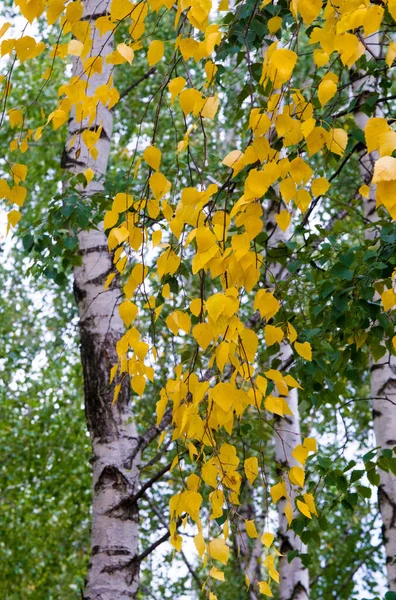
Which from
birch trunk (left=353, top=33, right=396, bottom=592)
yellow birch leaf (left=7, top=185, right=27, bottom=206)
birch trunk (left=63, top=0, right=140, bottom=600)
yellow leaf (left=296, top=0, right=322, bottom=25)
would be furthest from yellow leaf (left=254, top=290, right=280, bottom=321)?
birch trunk (left=353, top=33, right=396, bottom=592)

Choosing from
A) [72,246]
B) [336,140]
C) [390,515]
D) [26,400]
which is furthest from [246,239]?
[26,400]

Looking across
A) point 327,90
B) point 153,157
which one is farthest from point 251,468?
point 327,90

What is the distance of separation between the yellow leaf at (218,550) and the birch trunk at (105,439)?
115 centimetres

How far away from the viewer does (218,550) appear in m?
1.36

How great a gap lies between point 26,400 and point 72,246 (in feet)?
16.1

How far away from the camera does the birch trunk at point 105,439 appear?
2551 millimetres

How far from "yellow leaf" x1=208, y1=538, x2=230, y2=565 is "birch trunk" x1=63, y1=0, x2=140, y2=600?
1.15 m

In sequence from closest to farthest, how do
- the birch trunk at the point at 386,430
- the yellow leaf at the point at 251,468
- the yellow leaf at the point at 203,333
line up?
1. the yellow leaf at the point at 203,333
2. the yellow leaf at the point at 251,468
3. the birch trunk at the point at 386,430

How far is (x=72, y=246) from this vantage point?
8.77ft

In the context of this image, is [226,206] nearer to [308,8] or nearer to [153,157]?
[153,157]

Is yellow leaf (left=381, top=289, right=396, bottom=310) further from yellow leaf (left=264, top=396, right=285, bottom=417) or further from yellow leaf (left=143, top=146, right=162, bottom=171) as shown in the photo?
yellow leaf (left=143, top=146, right=162, bottom=171)

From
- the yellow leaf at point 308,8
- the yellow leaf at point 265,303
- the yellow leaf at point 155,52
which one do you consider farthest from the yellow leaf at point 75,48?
the yellow leaf at point 265,303

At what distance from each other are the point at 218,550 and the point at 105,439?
4.64ft

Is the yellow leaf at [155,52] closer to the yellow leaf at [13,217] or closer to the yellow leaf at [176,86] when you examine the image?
the yellow leaf at [176,86]
